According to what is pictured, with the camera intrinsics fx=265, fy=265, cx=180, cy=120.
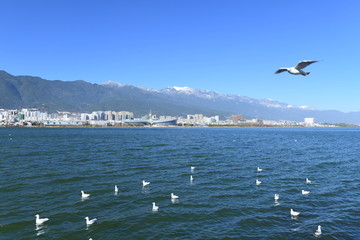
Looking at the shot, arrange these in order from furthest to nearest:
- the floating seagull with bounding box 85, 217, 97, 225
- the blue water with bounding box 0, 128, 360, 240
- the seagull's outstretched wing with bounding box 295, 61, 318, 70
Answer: the floating seagull with bounding box 85, 217, 97, 225
the blue water with bounding box 0, 128, 360, 240
the seagull's outstretched wing with bounding box 295, 61, 318, 70

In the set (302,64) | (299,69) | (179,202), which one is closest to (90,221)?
(179,202)

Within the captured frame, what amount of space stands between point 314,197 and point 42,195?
18174mm

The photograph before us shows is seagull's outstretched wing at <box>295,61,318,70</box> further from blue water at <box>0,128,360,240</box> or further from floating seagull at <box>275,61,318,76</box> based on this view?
blue water at <box>0,128,360,240</box>

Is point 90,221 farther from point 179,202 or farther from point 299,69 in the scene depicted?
point 299,69

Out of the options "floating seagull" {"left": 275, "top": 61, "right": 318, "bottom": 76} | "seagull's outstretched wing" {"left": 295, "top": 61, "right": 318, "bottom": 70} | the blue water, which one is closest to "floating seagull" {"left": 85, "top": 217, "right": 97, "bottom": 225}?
the blue water

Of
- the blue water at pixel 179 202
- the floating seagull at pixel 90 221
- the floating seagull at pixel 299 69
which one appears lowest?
the blue water at pixel 179 202

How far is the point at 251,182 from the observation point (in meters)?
21.6

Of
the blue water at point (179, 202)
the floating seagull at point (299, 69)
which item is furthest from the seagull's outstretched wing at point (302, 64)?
the blue water at point (179, 202)

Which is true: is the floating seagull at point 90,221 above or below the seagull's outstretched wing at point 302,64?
below

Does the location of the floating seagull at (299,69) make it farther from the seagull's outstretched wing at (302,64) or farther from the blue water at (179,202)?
the blue water at (179,202)

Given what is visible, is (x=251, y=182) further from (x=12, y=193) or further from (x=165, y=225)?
(x=12, y=193)

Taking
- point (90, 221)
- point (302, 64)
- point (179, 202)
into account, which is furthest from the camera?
point (179, 202)

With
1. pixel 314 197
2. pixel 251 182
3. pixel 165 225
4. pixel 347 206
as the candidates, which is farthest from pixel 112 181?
pixel 347 206

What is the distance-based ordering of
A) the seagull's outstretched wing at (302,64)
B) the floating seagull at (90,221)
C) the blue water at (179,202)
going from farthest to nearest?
the floating seagull at (90,221) → the blue water at (179,202) → the seagull's outstretched wing at (302,64)
